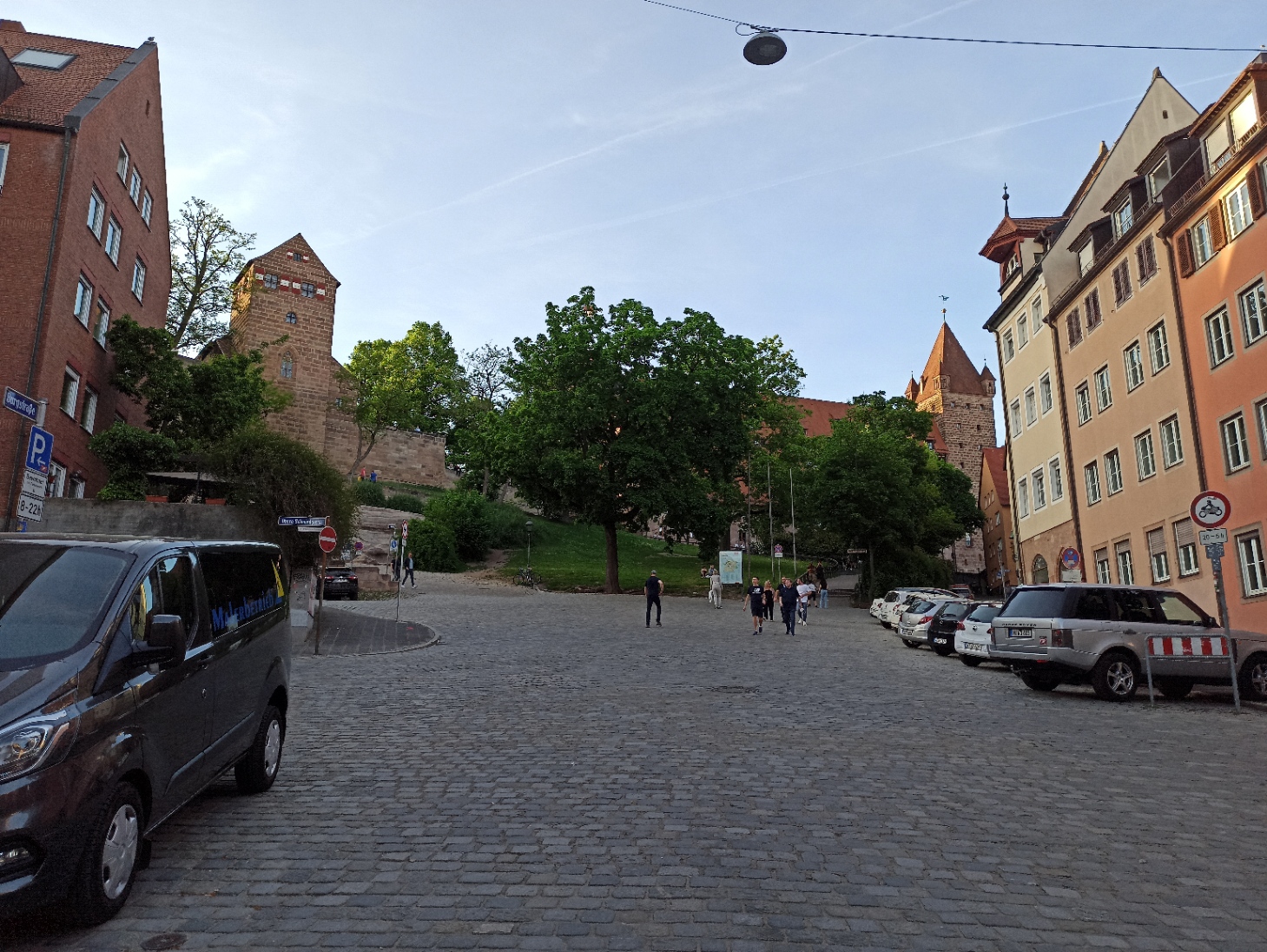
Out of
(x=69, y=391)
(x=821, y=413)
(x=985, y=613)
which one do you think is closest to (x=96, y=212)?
(x=69, y=391)

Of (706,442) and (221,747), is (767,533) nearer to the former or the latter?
(706,442)

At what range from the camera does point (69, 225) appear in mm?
26891

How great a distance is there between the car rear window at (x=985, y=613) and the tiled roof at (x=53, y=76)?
2623 centimetres

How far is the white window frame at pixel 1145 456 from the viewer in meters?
29.8

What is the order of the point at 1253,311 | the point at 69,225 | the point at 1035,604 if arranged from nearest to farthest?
the point at 1035,604 < the point at 1253,311 < the point at 69,225

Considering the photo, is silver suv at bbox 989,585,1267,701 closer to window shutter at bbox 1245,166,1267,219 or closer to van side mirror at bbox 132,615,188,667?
window shutter at bbox 1245,166,1267,219

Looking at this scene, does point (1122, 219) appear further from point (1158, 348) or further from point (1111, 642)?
point (1111, 642)

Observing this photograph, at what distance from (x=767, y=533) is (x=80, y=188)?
155 feet

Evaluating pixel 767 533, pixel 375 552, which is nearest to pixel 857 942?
pixel 375 552

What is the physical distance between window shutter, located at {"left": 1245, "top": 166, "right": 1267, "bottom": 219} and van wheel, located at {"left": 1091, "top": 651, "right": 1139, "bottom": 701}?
46.6 feet

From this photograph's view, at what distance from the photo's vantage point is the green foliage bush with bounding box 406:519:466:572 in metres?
54.4

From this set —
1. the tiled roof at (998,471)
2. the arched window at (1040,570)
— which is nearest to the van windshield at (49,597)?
the arched window at (1040,570)

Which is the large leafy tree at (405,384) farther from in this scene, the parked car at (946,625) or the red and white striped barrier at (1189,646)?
the red and white striped barrier at (1189,646)

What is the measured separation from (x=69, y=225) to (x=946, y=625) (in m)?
24.6
